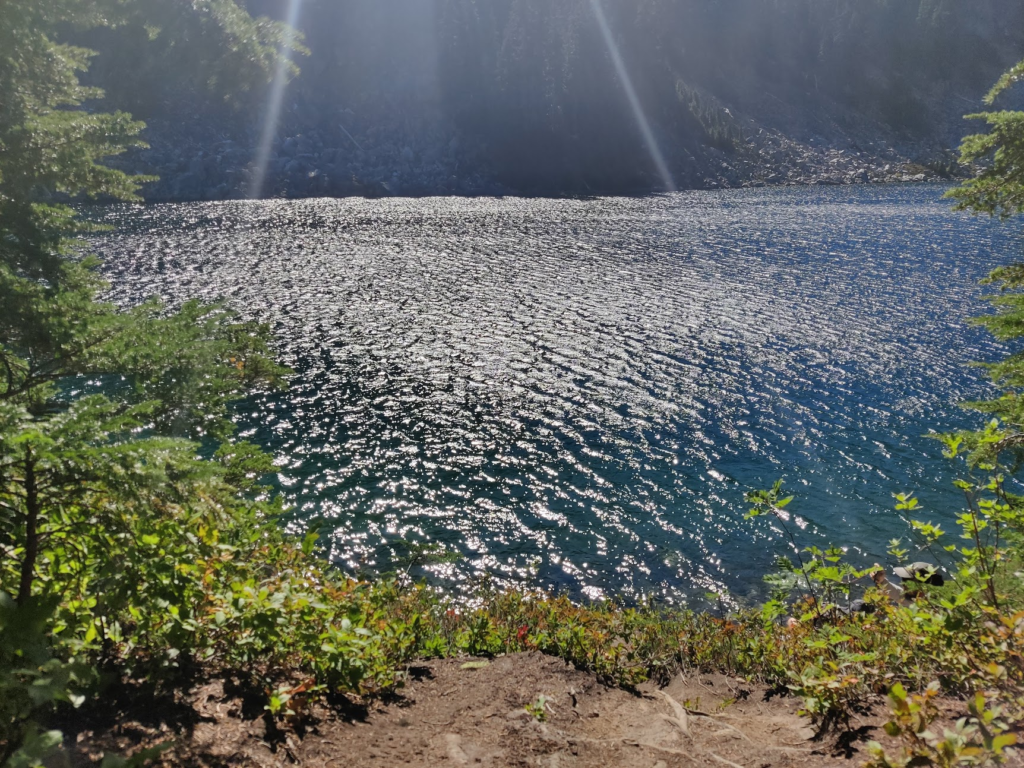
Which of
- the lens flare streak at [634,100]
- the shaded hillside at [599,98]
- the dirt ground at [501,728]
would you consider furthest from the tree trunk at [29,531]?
the lens flare streak at [634,100]

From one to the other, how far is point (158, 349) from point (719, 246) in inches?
2149

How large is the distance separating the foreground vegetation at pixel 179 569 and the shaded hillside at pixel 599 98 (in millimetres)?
85554

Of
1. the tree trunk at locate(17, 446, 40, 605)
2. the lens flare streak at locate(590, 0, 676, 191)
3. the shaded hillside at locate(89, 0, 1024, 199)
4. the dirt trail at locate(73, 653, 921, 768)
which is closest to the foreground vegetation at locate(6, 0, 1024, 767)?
the tree trunk at locate(17, 446, 40, 605)

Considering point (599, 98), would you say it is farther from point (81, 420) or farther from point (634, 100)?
point (81, 420)

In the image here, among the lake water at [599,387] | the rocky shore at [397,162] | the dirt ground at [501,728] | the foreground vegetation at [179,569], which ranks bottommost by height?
the lake water at [599,387]

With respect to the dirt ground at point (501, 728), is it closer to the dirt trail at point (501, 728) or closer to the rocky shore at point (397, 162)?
the dirt trail at point (501, 728)

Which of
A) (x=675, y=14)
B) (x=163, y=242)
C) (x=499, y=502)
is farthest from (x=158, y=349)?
(x=675, y=14)

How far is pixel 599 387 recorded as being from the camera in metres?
25.3

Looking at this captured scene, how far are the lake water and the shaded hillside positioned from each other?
4662cm

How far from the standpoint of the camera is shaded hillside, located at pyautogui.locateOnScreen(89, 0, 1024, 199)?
3848 inches

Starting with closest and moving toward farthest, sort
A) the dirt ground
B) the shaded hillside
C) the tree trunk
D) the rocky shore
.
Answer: the tree trunk, the dirt ground, the rocky shore, the shaded hillside

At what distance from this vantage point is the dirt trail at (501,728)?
5184 millimetres

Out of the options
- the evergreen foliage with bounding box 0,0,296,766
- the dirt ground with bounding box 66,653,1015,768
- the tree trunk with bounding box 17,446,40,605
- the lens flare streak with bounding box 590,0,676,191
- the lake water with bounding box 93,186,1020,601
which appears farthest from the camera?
the lens flare streak with bounding box 590,0,676,191

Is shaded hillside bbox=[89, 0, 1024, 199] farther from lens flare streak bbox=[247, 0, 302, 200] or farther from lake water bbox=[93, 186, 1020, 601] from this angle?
lake water bbox=[93, 186, 1020, 601]
